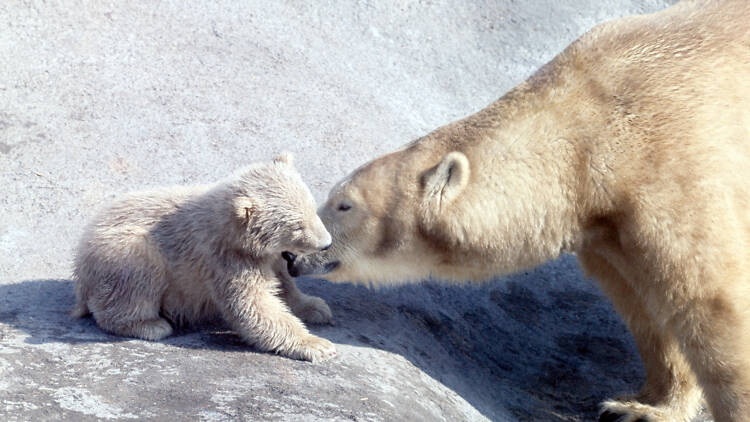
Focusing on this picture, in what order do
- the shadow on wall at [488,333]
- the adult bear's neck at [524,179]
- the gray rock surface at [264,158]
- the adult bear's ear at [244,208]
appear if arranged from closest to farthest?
the gray rock surface at [264,158], the adult bear's ear at [244,208], the adult bear's neck at [524,179], the shadow on wall at [488,333]

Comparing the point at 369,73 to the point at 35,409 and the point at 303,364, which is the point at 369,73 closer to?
the point at 303,364

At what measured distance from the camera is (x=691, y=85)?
11.5ft

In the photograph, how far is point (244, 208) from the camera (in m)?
3.43

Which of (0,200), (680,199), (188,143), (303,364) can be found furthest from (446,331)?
(0,200)

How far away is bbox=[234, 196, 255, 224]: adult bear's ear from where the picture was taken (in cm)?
341

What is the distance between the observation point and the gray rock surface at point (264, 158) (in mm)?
3193

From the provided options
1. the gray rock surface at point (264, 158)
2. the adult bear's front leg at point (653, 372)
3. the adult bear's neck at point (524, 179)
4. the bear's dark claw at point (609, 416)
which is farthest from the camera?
the bear's dark claw at point (609, 416)

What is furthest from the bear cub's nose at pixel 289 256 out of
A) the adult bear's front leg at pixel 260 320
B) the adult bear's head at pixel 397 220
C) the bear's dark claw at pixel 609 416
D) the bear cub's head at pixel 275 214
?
the bear's dark claw at pixel 609 416

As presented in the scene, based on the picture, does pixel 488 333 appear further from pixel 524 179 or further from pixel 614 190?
pixel 614 190

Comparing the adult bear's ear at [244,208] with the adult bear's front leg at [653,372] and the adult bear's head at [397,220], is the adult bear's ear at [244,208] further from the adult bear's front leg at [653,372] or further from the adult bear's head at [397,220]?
the adult bear's front leg at [653,372]

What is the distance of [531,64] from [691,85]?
3.93 metres

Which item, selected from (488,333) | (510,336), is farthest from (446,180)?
(510,336)

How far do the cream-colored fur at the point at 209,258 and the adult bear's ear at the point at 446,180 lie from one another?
1.75ft

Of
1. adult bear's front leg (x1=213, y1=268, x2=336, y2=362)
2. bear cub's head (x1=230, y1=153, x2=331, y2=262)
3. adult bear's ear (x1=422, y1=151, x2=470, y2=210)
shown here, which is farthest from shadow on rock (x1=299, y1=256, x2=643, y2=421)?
adult bear's ear (x1=422, y1=151, x2=470, y2=210)
